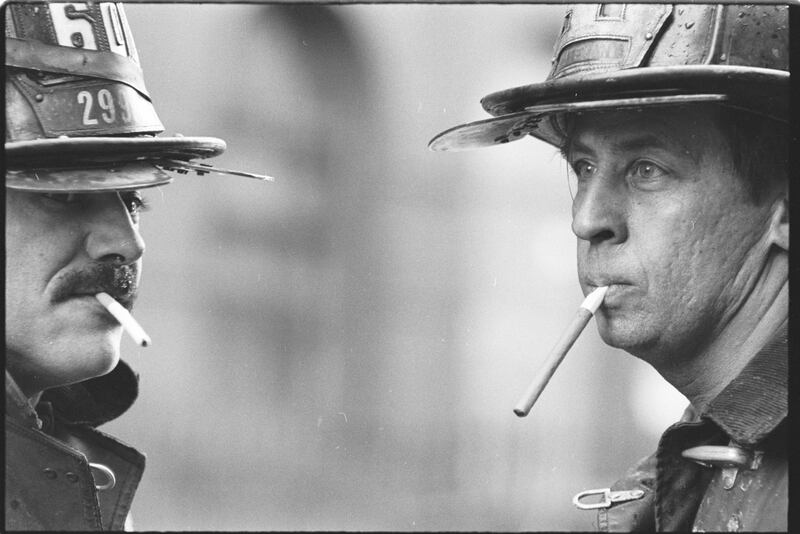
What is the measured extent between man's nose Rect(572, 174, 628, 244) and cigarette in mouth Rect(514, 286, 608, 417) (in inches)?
4.9

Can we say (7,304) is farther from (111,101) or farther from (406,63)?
(406,63)

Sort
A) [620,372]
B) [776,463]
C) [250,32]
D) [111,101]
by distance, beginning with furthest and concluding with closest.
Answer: [620,372]
[250,32]
[111,101]
[776,463]

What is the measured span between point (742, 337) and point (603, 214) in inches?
16.6

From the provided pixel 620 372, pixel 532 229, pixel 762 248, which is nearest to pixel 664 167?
pixel 762 248

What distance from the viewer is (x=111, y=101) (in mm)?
2549

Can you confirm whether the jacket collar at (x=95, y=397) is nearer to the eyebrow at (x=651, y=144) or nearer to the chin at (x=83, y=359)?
the chin at (x=83, y=359)

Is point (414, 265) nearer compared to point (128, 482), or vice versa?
point (128, 482)

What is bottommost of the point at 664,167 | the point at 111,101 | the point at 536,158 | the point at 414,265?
the point at 414,265

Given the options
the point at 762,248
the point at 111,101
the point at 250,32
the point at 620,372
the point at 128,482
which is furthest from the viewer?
the point at 620,372

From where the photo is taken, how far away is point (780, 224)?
235 cm

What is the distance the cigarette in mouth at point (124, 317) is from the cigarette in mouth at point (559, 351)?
0.81 meters

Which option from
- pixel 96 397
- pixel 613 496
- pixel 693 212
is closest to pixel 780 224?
pixel 693 212

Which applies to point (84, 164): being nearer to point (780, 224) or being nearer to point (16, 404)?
point (16, 404)

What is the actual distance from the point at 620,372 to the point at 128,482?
12.9 feet
